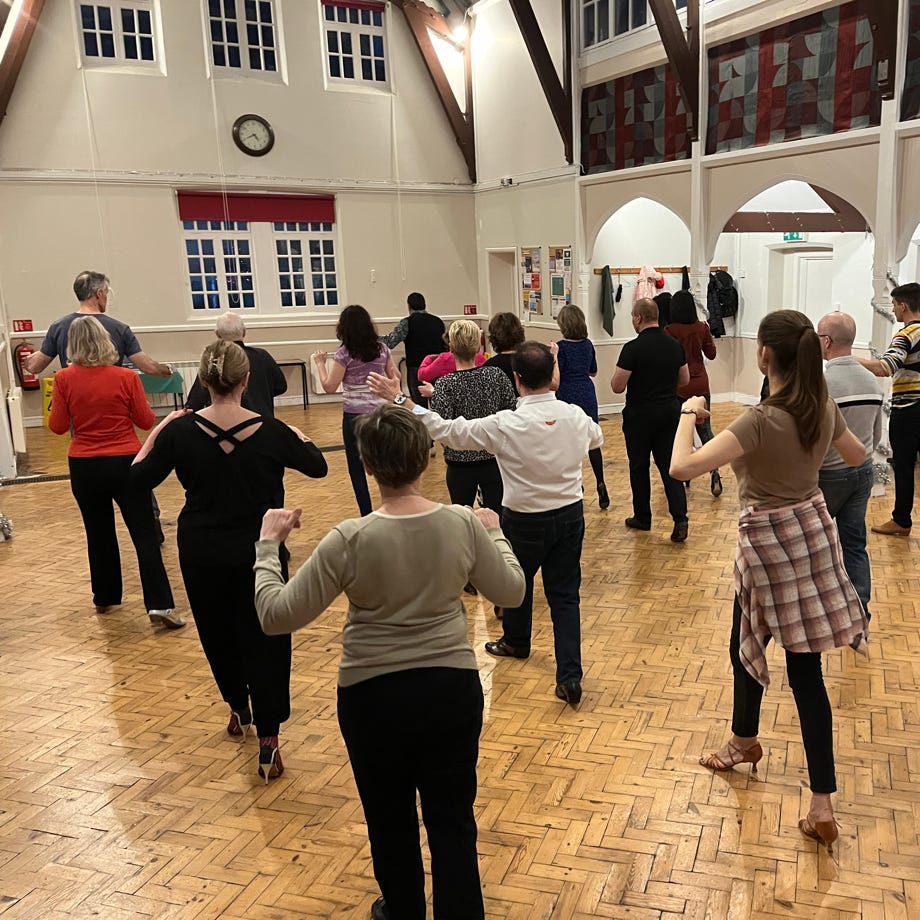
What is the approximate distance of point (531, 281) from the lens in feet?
38.2

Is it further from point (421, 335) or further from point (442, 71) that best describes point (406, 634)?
point (442, 71)

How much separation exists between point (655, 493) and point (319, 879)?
5000mm

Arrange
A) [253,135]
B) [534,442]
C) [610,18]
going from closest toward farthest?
[534,442] → [610,18] → [253,135]

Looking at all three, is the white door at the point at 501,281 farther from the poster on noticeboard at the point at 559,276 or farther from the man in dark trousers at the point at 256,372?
the man in dark trousers at the point at 256,372

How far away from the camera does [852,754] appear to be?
3186 millimetres

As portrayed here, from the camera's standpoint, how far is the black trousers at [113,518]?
4.38 m

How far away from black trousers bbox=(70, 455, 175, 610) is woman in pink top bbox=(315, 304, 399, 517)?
1.23 meters

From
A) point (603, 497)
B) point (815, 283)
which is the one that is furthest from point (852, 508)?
point (815, 283)

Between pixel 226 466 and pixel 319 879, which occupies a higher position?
pixel 226 466

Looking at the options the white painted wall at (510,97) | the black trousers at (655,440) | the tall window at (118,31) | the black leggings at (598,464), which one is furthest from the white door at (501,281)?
the black trousers at (655,440)

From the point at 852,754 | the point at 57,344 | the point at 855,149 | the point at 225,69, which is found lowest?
the point at 852,754

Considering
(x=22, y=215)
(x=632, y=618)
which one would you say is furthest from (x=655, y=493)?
(x=22, y=215)

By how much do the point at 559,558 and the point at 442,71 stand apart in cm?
1082

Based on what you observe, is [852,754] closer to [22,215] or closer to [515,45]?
[515,45]
